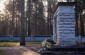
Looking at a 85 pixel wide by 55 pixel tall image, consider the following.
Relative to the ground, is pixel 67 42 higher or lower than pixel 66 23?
lower

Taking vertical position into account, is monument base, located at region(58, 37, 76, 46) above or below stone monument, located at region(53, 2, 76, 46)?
below

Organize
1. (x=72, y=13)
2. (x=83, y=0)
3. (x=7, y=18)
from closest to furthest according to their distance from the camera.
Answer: (x=72, y=13)
(x=83, y=0)
(x=7, y=18)

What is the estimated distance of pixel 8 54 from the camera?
1508 cm

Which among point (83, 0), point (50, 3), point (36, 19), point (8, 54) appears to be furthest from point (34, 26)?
point (8, 54)

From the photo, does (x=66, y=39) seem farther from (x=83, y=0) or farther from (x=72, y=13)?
A: (x=83, y=0)

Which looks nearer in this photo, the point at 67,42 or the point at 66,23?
the point at 66,23

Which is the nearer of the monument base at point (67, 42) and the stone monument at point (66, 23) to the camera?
the stone monument at point (66, 23)

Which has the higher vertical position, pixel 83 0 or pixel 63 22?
pixel 83 0

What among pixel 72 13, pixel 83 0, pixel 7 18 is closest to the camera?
pixel 72 13

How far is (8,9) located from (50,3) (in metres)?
10.1

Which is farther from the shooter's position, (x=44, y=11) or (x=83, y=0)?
(x=44, y=11)

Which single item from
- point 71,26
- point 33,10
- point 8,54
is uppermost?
point 33,10

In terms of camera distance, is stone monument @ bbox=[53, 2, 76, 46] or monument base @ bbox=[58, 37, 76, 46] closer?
stone monument @ bbox=[53, 2, 76, 46]

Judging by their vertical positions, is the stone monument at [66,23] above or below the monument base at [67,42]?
above
